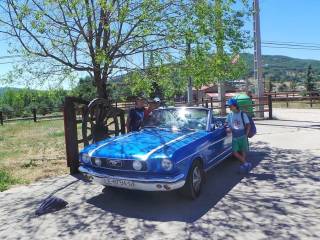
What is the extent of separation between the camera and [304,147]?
11672 mm

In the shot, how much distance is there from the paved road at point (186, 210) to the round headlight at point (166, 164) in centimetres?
66

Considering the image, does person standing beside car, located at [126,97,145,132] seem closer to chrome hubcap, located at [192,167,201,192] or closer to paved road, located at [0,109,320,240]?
paved road, located at [0,109,320,240]

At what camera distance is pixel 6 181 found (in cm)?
895

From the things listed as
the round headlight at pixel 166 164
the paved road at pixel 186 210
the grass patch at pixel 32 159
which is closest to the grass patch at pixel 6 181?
the grass patch at pixel 32 159

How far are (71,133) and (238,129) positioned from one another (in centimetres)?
358

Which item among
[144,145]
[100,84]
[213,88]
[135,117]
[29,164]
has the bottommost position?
[29,164]

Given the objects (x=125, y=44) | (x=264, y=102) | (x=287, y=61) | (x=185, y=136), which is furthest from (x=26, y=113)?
(x=287, y=61)

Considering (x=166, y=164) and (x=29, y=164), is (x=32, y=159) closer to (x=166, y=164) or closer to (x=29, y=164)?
(x=29, y=164)

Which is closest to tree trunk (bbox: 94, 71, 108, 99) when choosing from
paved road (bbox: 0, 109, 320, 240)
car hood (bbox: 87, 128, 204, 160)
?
paved road (bbox: 0, 109, 320, 240)

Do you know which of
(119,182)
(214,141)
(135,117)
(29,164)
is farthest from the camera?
(29,164)

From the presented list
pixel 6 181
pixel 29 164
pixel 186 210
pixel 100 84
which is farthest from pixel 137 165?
pixel 29 164

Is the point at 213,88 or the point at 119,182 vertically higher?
the point at 213,88

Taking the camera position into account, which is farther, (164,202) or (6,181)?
(6,181)

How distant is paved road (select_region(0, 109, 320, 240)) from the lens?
5488mm
